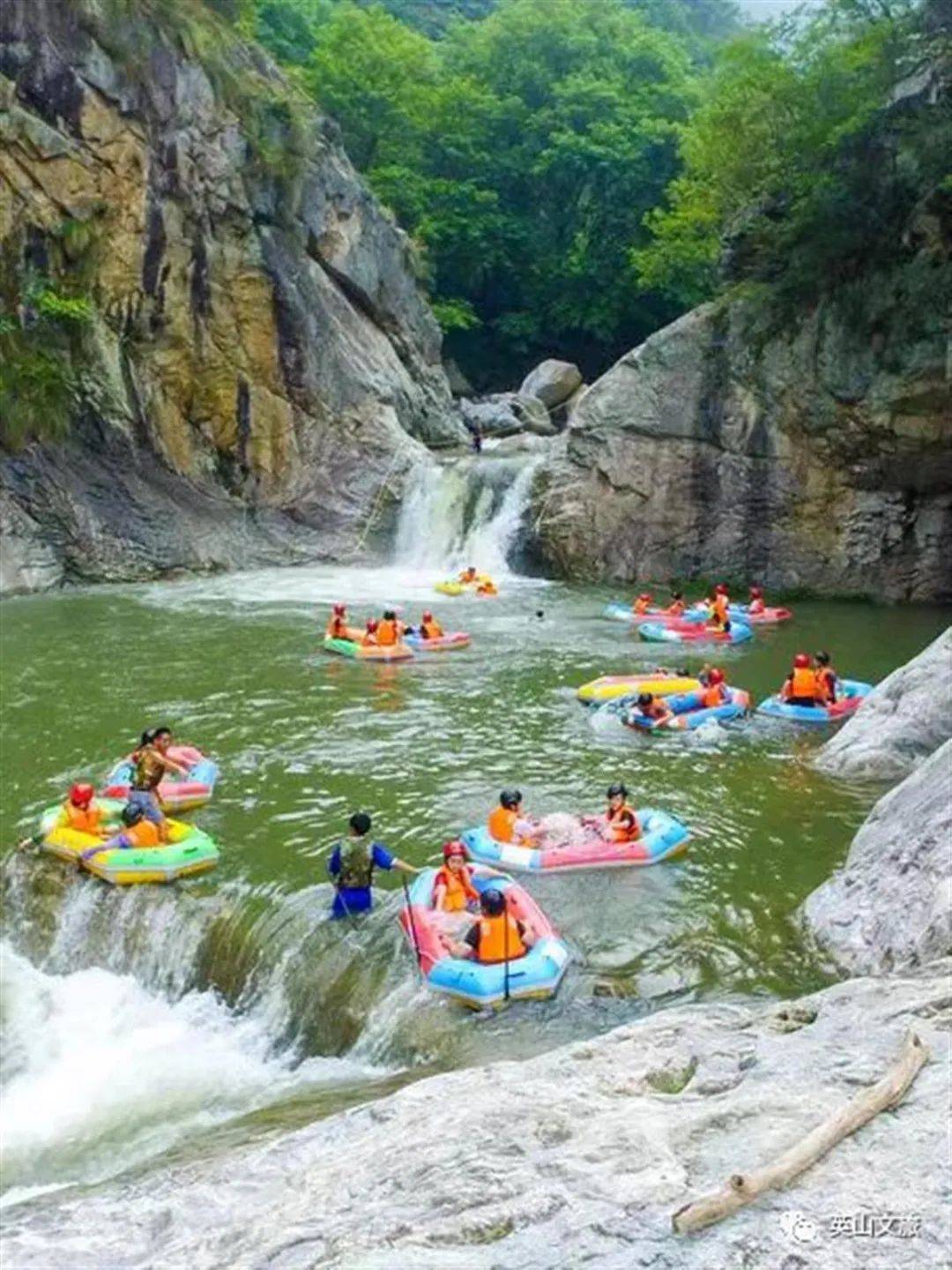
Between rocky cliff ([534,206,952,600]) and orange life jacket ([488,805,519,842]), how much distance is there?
16.0 m

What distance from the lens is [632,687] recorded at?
15664 millimetres

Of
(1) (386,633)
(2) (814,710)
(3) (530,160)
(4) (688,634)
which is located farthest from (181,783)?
(3) (530,160)

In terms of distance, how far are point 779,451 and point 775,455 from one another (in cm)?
13

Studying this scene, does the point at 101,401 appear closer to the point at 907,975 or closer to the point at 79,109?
the point at 79,109

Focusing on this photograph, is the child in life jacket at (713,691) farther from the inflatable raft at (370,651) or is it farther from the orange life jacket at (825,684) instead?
the inflatable raft at (370,651)

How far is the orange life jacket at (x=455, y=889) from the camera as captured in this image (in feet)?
29.9

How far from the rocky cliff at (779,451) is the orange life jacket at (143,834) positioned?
17.2 meters

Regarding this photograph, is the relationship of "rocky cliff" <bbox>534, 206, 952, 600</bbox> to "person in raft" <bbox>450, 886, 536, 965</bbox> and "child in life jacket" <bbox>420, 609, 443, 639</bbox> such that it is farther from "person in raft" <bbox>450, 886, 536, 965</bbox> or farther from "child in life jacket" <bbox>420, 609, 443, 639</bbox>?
"person in raft" <bbox>450, 886, 536, 965</bbox>

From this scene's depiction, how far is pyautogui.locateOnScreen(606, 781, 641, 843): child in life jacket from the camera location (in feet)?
34.4

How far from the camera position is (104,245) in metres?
24.9

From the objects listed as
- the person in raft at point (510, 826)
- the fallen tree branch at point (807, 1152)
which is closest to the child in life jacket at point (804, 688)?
the person in raft at point (510, 826)

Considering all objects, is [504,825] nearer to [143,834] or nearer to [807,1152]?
[143,834]

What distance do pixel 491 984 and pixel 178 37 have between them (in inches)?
981

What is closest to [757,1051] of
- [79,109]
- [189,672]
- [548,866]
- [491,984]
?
[491,984]
